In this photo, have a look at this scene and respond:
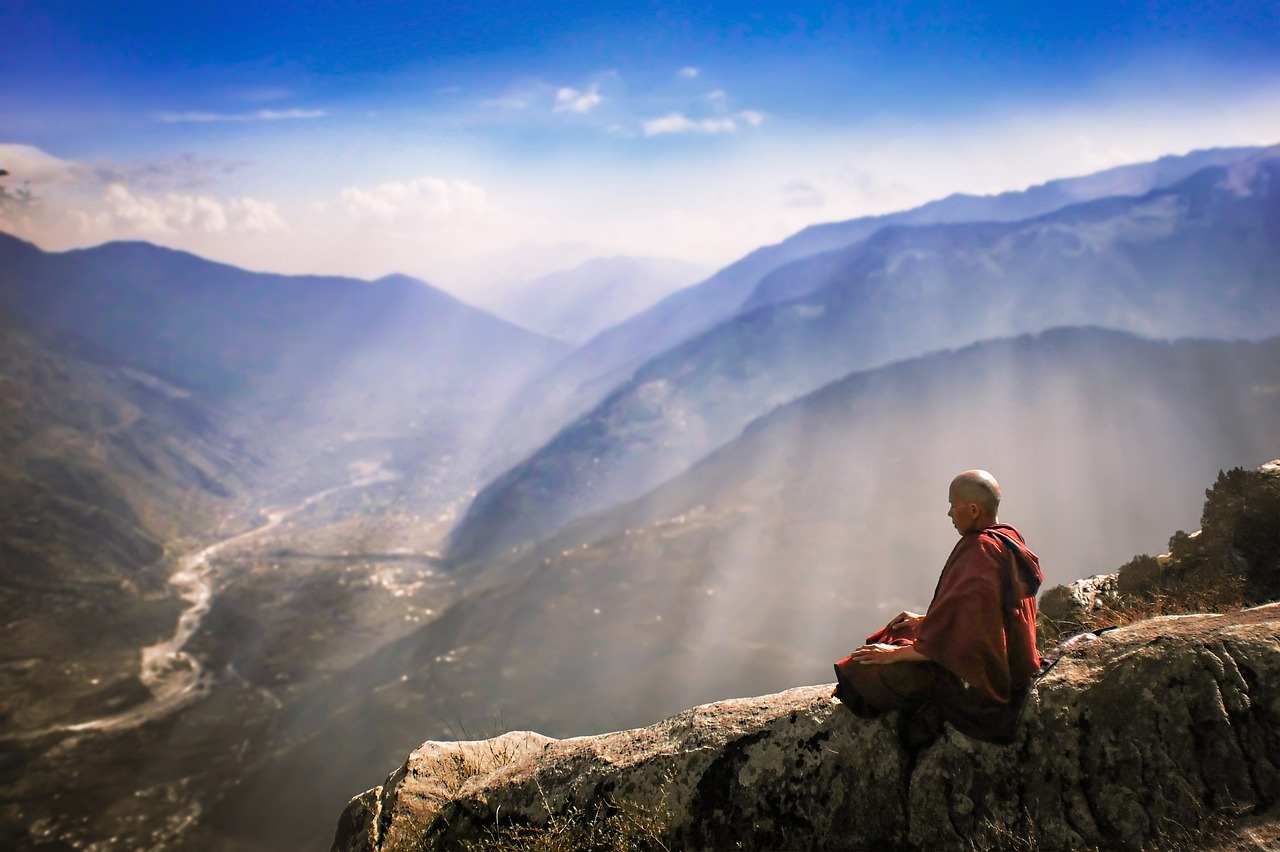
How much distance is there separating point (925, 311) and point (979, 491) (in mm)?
148107

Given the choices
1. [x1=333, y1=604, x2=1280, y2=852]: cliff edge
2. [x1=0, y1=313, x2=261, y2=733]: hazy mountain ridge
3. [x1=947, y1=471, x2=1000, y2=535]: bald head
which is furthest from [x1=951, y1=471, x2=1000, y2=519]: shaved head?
[x1=0, y1=313, x2=261, y2=733]: hazy mountain ridge

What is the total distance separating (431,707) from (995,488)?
81.2 metres

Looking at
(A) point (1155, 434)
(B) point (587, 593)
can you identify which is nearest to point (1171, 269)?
(A) point (1155, 434)

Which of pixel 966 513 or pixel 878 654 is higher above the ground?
pixel 966 513

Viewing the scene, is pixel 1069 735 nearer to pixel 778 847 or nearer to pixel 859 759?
pixel 859 759

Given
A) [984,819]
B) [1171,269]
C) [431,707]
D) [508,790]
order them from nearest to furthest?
[984,819] → [508,790] → [431,707] → [1171,269]

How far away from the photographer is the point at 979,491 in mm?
5559

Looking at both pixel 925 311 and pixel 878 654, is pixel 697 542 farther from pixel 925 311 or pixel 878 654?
pixel 878 654

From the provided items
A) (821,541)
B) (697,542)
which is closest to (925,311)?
(821,541)

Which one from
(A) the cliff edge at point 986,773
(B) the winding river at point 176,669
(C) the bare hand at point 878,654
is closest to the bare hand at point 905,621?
(C) the bare hand at point 878,654

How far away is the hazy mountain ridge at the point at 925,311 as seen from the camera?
10850 centimetres

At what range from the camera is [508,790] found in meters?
6.78

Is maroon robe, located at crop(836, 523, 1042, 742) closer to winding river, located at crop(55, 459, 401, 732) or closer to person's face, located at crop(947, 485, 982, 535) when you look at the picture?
person's face, located at crop(947, 485, 982, 535)

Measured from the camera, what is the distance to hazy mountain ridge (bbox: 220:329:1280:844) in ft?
235
